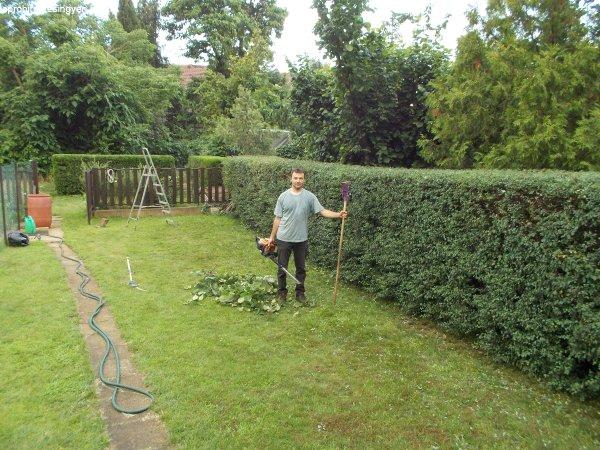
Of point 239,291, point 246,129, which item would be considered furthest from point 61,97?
point 239,291

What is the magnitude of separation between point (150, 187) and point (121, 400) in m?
10.9

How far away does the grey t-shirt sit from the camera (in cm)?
637

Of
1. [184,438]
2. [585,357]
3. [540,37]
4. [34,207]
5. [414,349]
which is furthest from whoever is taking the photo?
[34,207]

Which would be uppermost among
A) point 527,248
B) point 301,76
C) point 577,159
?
point 301,76

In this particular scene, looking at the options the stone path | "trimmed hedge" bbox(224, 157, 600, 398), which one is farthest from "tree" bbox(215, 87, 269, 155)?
the stone path

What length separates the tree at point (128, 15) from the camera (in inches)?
1431

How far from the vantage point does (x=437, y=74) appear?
902cm

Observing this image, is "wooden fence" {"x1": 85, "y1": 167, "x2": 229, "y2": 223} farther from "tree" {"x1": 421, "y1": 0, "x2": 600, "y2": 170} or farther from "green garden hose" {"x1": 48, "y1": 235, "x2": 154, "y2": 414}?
"tree" {"x1": 421, "y1": 0, "x2": 600, "y2": 170}

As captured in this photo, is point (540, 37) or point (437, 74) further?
point (437, 74)

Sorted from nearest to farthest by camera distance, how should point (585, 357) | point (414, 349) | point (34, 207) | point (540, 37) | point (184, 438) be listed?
point (184, 438) → point (585, 357) → point (414, 349) → point (540, 37) → point (34, 207)

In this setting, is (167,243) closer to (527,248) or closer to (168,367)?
(168,367)

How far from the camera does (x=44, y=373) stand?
439 cm

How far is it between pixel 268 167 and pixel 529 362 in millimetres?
6937

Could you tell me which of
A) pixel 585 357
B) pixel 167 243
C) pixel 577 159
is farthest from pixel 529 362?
pixel 167 243
